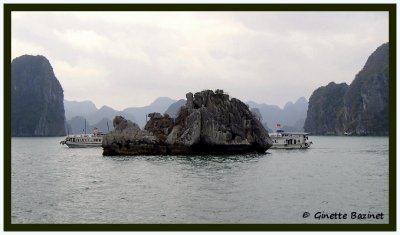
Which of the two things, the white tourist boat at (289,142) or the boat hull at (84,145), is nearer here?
the white tourist boat at (289,142)

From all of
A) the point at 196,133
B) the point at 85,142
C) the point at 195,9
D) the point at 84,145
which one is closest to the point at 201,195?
the point at 195,9

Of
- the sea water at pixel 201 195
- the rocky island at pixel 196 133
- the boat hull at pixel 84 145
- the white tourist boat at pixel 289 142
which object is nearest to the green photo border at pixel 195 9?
the sea water at pixel 201 195

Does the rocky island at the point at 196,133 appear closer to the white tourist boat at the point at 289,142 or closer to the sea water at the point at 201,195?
the white tourist boat at the point at 289,142

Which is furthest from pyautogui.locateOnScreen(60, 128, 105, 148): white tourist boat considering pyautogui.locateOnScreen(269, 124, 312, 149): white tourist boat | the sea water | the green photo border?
the green photo border

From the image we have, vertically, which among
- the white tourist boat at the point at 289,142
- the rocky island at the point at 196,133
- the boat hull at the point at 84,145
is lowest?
the boat hull at the point at 84,145

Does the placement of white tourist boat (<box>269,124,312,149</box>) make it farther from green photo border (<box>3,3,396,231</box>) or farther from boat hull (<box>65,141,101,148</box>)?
green photo border (<box>3,3,396,231</box>)

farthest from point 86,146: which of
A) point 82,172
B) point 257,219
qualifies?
point 257,219

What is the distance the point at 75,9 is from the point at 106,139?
53.5 metres

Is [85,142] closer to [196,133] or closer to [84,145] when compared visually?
[84,145]

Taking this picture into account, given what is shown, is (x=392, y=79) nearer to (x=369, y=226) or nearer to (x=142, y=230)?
(x=369, y=226)

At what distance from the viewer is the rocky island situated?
213ft

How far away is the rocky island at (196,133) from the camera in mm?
64938

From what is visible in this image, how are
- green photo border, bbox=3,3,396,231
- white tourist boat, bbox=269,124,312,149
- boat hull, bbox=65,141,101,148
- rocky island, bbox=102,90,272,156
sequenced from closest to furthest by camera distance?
green photo border, bbox=3,3,396,231
rocky island, bbox=102,90,272,156
white tourist boat, bbox=269,124,312,149
boat hull, bbox=65,141,101,148

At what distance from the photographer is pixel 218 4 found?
553 inches
